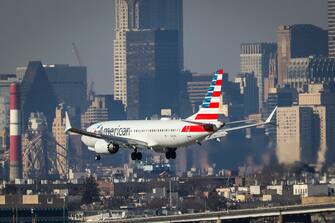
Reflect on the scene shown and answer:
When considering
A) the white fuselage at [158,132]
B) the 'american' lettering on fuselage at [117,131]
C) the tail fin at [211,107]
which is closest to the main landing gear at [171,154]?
the white fuselage at [158,132]

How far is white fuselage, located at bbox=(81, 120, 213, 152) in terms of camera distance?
15575 centimetres

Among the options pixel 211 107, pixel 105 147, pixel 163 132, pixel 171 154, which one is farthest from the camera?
pixel 105 147

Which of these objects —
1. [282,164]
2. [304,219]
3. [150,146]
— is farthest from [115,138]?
[282,164]

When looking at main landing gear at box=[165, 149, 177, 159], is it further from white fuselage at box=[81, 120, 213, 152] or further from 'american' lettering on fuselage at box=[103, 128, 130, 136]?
'american' lettering on fuselage at box=[103, 128, 130, 136]

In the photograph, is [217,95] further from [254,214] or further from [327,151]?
[327,151]

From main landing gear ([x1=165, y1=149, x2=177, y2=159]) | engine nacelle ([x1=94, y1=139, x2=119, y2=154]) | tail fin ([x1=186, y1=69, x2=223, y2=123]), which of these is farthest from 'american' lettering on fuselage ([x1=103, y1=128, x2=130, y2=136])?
tail fin ([x1=186, y1=69, x2=223, y2=123])

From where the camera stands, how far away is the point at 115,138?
159375 millimetres

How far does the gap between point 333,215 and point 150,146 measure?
3713cm

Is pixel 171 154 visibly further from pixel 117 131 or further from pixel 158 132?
pixel 117 131

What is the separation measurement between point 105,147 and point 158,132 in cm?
422

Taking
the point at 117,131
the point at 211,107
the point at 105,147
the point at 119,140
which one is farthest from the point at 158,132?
the point at 117,131

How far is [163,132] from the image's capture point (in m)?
158

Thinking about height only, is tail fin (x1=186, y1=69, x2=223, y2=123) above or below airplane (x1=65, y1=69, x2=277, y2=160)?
above

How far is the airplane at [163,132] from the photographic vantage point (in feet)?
511
